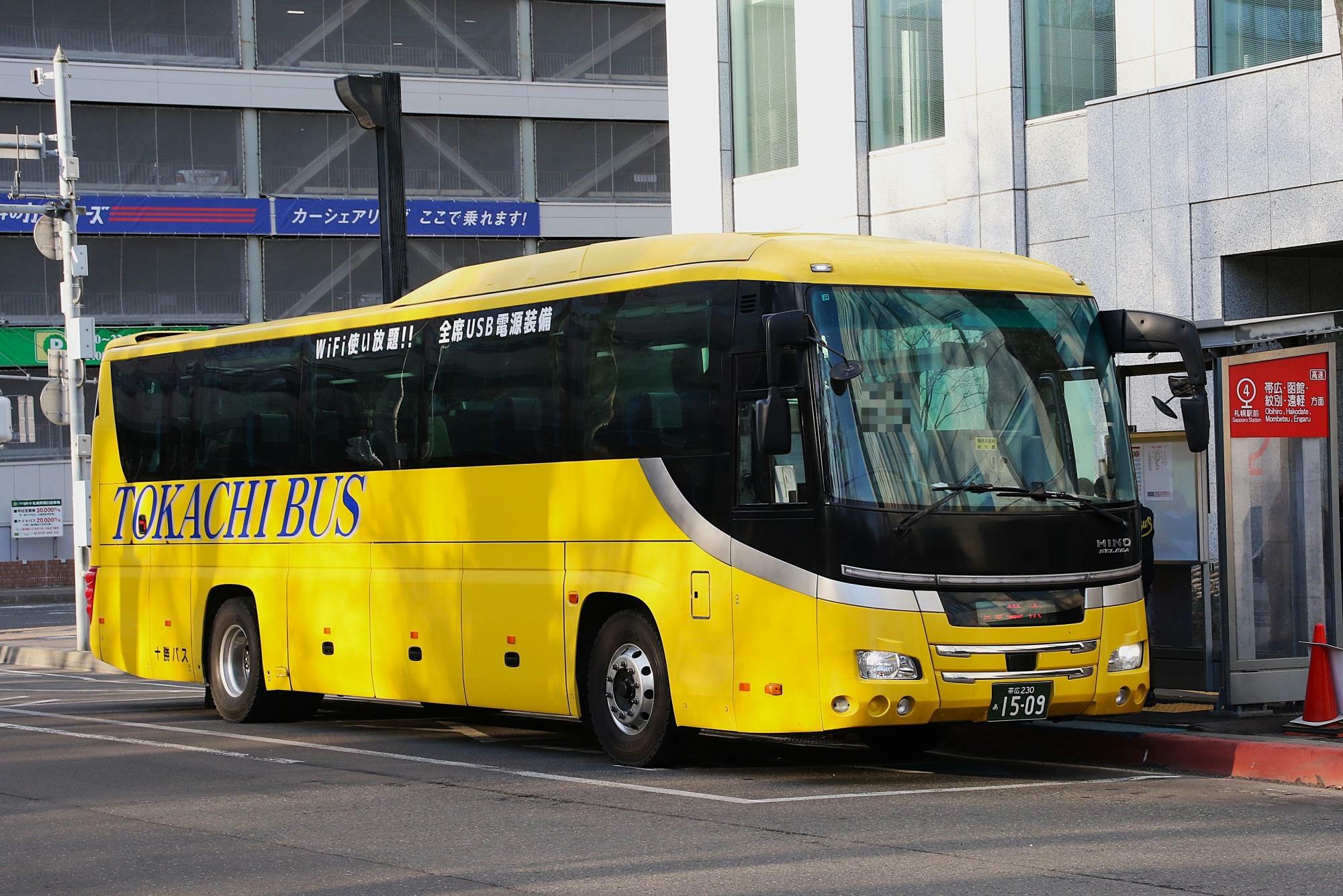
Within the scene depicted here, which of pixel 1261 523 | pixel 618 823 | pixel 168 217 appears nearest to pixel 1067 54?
pixel 1261 523

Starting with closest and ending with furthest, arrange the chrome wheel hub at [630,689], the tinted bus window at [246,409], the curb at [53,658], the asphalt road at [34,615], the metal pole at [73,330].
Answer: the chrome wheel hub at [630,689] → the tinted bus window at [246,409] → the curb at [53,658] → the metal pole at [73,330] → the asphalt road at [34,615]

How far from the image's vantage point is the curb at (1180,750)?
36.6 ft

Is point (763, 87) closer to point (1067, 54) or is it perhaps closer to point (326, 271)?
point (1067, 54)

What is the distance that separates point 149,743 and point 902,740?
5.85 meters

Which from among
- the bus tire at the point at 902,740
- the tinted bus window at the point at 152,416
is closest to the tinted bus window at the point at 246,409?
the tinted bus window at the point at 152,416

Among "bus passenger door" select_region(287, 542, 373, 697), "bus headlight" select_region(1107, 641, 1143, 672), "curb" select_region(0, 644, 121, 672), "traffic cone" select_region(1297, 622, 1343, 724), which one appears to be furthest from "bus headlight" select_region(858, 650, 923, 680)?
"curb" select_region(0, 644, 121, 672)

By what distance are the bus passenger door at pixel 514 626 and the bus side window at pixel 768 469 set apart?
1.88 meters

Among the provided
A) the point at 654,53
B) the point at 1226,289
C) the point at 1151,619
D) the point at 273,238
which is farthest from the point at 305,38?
the point at 1151,619

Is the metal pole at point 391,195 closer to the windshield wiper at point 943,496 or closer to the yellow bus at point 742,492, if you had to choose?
the yellow bus at point 742,492

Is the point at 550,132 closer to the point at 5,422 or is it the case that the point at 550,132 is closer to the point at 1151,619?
the point at 5,422

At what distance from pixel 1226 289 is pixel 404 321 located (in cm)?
866

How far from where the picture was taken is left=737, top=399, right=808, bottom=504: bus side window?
11.3m

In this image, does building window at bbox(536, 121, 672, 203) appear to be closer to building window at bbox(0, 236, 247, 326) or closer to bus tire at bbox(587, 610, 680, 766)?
building window at bbox(0, 236, 247, 326)

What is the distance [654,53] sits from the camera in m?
60.5
